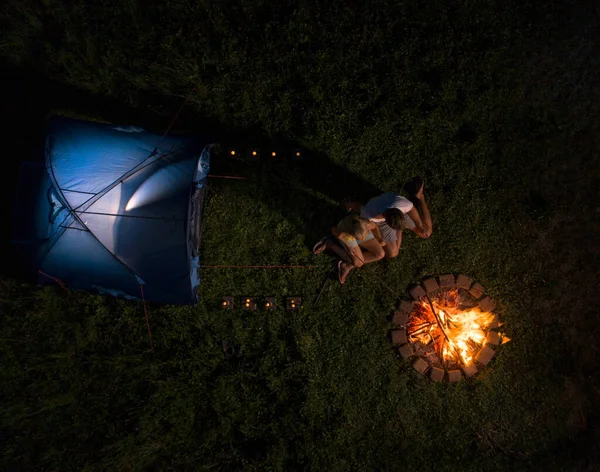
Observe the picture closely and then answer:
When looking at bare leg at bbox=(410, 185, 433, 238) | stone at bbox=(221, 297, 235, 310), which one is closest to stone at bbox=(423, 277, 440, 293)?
bare leg at bbox=(410, 185, 433, 238)

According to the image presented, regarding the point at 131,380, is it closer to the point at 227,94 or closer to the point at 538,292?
Result: the point at 227,94

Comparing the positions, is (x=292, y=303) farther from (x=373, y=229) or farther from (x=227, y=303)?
(x=373, y=229)

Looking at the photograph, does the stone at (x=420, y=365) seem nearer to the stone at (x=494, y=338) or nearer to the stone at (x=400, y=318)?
the stone at (x=400, y=318)

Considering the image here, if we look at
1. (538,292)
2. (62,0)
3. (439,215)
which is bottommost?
(538,292)

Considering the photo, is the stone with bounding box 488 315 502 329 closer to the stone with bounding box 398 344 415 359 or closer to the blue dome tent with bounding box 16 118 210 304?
the stone with bounding box 398 344 415 359

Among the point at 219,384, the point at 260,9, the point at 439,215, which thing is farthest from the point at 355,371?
the point at 260,9
